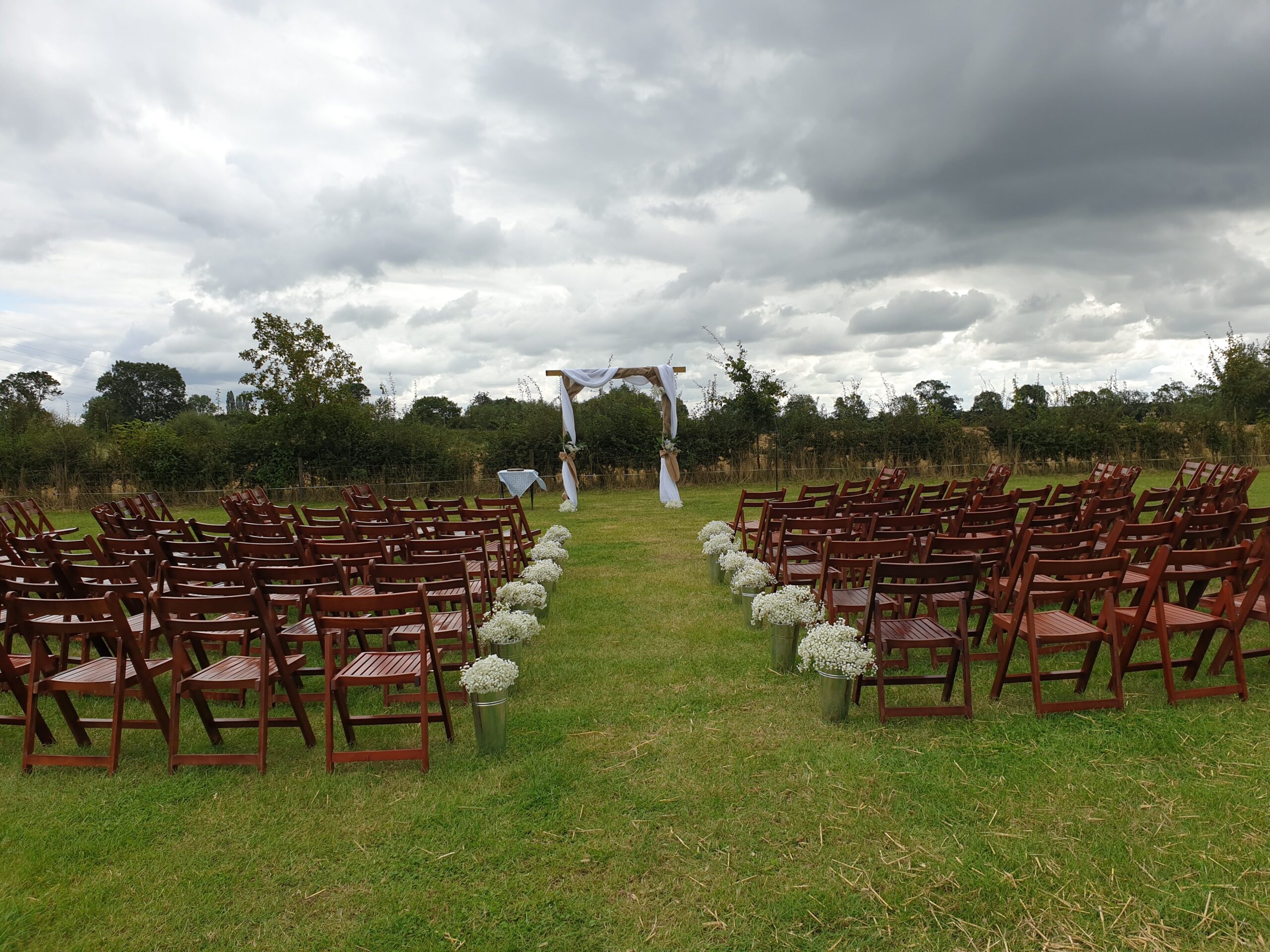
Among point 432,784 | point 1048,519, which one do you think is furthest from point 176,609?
point 1048,519

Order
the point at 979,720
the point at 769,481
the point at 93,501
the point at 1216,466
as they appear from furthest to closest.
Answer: the point at 769,481, the point at 93,501, the point at 1216,466, the point at 979,720

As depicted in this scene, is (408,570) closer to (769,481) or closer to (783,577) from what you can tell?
(783,577)

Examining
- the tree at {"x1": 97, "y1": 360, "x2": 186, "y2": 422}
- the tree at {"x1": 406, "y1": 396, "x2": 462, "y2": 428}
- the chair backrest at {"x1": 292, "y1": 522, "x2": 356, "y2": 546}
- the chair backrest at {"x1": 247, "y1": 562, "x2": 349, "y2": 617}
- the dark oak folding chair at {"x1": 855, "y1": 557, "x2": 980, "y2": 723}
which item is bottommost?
the dark oak folding chair at {"x1": 855, "y1": 557, "x2": 980, "y2": 723}

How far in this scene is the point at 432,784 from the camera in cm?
370

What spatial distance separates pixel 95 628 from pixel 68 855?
0.99 metres

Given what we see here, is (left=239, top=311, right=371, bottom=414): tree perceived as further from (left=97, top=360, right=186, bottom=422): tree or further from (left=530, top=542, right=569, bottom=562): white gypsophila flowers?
(left=97, top=360, right=186, bottom=422): tree

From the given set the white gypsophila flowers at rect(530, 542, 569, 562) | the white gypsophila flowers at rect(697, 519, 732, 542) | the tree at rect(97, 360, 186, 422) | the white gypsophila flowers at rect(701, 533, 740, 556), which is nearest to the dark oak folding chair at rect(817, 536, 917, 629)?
the white gypsophila flowers at rect(701, 533, 740, 556)

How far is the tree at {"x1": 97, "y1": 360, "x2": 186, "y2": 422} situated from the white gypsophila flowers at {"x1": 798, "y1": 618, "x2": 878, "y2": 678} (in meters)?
54.3

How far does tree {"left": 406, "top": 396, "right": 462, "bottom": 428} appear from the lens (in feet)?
71.3

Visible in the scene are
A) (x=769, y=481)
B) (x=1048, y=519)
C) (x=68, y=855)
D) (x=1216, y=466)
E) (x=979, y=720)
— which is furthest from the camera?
(x=769, y=481)

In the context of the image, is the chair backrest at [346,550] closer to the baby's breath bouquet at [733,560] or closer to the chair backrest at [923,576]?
the baby's breath bouquet at [733,560]

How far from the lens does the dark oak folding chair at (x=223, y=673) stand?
380 centimetres

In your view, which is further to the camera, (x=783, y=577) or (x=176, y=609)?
(x=783, y=577)

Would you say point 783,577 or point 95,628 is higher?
point 95,628
